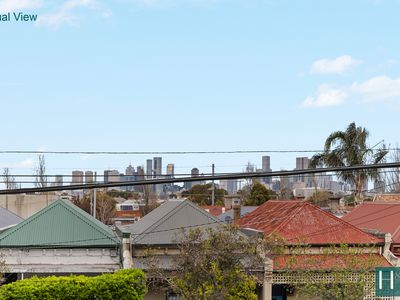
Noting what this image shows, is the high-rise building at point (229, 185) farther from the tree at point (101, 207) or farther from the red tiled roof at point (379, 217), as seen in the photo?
the red tiled roof at point (379, 217)

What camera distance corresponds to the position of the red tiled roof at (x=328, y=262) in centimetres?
2734

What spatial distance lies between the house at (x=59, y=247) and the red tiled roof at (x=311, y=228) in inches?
303

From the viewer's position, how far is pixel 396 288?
85.8 feet

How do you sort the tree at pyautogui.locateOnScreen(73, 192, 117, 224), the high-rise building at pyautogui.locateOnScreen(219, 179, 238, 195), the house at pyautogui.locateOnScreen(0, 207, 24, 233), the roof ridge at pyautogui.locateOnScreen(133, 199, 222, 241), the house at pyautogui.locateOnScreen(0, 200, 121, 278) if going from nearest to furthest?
1. the house at pyautogui.locateOnScreen(0, 200, 121, 278)
2. the roof ridge at pyautogui.locateOnScreen(133, 199, 222, 241)
3. the house at pyautogui.locateOnScreen(0, 207, 24, 233)
4. the tree at pyautogui.locateOnScreen(73, 192, 117, 224)
5. the high-rise building at pyautogui.locateOnScreen(219, 179, 238, 195)

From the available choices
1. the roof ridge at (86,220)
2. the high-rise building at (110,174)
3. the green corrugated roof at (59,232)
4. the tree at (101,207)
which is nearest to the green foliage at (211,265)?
the high-rise building at (110,174)

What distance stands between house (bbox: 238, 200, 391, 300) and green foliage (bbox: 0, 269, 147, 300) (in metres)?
6.20

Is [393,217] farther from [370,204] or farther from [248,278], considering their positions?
[248,278]

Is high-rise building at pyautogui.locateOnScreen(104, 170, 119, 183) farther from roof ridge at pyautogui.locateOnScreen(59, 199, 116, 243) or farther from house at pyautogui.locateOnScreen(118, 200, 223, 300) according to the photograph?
house at pyautogui.locateOnScreen(118, 200, 223, 300)

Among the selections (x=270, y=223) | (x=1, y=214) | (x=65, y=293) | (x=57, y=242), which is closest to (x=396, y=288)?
(x=270, y=223)

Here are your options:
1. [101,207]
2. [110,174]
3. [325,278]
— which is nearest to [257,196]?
[101,207]

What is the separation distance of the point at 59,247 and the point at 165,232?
4925 mm

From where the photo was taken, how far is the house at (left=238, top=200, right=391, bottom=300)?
2870 cm

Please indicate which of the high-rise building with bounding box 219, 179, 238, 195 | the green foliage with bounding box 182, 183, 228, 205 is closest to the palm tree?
the green foliage with bounding box 182, 183, 228, 205

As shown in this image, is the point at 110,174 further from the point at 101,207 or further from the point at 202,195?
the point at 202,195
